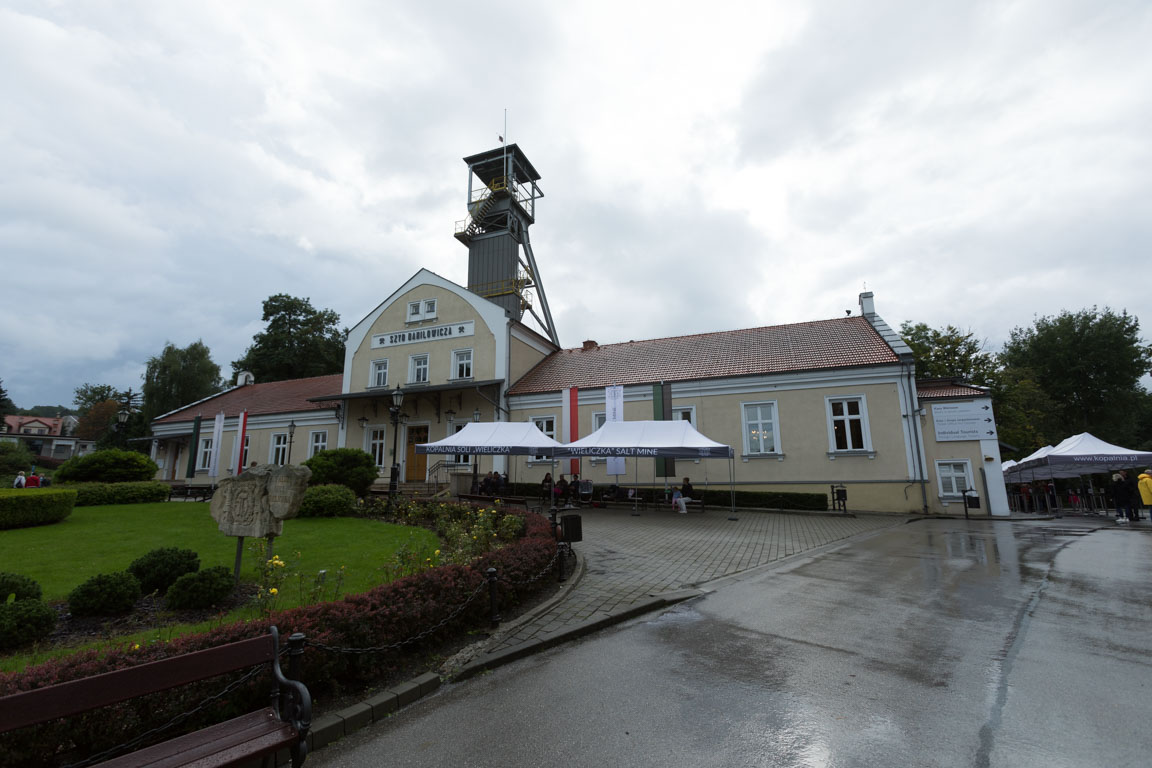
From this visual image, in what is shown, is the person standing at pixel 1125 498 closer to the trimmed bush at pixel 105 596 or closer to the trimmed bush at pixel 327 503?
the trimmed bush at pixel 327 503

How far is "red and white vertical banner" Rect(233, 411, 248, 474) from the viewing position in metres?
31.0

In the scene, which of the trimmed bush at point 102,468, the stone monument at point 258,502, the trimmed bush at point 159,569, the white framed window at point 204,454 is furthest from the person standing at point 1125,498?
the white framed window at point 204,454

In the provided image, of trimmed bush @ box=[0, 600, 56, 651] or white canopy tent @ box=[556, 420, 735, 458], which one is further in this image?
white canopy tent @ box=[556, 420, 735, 458]

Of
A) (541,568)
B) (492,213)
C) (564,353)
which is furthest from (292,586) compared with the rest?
(492,213)

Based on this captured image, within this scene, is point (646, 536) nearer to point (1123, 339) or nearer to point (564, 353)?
point (564, 353)

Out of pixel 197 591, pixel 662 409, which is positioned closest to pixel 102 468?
pixel 197 591

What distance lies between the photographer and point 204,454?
113 feet

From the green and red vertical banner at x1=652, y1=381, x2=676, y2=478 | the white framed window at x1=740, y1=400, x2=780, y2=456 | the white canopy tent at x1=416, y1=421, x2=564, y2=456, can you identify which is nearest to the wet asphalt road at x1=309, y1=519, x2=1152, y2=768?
the white canopy tent at x1=416, y1=421, x2=564, y2=456

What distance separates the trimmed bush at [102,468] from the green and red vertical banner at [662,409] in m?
21.4

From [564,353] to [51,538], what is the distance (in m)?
22.1

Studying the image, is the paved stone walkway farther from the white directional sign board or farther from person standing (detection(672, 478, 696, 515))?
the white directional sign board

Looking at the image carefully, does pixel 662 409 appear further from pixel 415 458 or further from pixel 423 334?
pixel 423 334

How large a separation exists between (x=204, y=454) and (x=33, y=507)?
2262cm

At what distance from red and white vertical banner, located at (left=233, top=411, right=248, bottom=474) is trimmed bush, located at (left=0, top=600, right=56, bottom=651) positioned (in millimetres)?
28267
